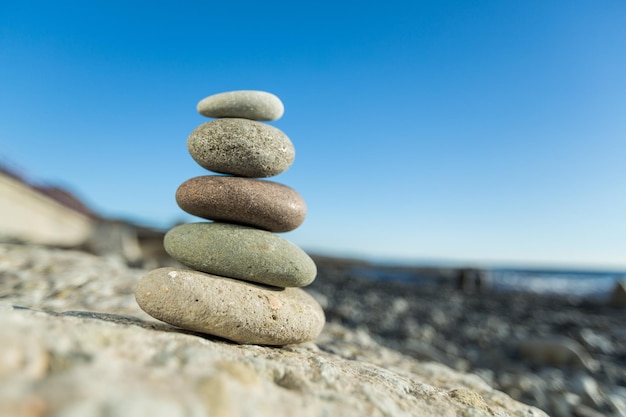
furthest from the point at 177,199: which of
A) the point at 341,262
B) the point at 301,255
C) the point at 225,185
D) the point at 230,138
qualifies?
the point at 341,262

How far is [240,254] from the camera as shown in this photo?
9.11 feet

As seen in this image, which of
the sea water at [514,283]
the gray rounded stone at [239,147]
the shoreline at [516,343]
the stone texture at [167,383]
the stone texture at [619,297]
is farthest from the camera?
the sea water at [514,283]

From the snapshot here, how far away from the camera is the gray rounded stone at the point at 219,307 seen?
241 centimetres

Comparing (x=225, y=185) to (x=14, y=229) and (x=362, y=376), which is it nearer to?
(x=362, y=376)

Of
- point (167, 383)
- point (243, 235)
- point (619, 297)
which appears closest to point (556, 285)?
point (619, 297)

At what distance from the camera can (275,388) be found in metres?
1.49

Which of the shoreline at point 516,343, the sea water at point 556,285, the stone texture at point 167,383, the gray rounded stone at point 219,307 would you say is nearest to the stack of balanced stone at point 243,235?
the gray rounded stone at point 219,307

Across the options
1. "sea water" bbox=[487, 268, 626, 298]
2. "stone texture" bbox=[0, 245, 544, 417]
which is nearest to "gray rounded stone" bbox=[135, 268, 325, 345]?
"stone texture" bbox=[0, 245, 544, 417]

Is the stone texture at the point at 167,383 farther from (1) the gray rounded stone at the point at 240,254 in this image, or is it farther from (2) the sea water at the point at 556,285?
(2) the sea water at the point at 556,285

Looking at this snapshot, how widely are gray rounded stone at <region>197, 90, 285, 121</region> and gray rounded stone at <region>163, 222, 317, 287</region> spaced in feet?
3.14

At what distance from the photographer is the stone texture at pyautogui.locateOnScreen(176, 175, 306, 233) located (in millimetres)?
2879

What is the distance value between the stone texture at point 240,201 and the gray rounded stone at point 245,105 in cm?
58

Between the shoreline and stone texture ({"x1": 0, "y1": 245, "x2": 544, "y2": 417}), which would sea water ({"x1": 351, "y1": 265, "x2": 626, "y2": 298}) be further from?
stone texture ({"x1": 0, "y1": 245, "x2": 544, "y2": 417})

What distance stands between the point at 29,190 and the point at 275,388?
1636cm
